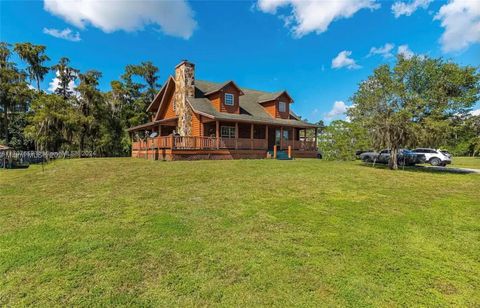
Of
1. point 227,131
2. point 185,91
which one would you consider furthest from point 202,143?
point 185,91

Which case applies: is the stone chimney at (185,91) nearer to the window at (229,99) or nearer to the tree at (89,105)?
the window at (229,99)

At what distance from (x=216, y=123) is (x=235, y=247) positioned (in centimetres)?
1561

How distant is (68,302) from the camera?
3.34 metres

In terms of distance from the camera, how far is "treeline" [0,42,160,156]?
2962cm

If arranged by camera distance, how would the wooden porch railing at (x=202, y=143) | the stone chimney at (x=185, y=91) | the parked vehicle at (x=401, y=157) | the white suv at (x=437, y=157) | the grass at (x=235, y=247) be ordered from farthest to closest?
1. the white suv at (x=437, y=157)
2. the stone chimney at (x=185, y=91)
3. the parked vehicle at (x=401, y=157)
4. the wooden porch railing at (x=202, y=143)
5. the grass at (x=235, y=247)

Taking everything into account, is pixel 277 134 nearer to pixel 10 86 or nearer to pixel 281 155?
pixel 281 155

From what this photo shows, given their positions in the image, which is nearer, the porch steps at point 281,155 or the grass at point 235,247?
the grass at point 235,247

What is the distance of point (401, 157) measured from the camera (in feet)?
67.3

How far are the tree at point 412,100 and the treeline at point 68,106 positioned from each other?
91.9 ft

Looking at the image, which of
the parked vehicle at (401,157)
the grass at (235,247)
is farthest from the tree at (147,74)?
the grass at (235,247)

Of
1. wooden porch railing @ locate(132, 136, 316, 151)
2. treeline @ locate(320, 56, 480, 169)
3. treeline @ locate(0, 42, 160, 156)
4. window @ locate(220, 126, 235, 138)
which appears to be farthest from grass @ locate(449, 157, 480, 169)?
treeline @ locate(0, 42, 160, 156)

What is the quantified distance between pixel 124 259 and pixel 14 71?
4137cm

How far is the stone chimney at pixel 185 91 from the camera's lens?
2197 cm

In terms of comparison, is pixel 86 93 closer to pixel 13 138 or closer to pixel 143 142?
pixel 143 142
